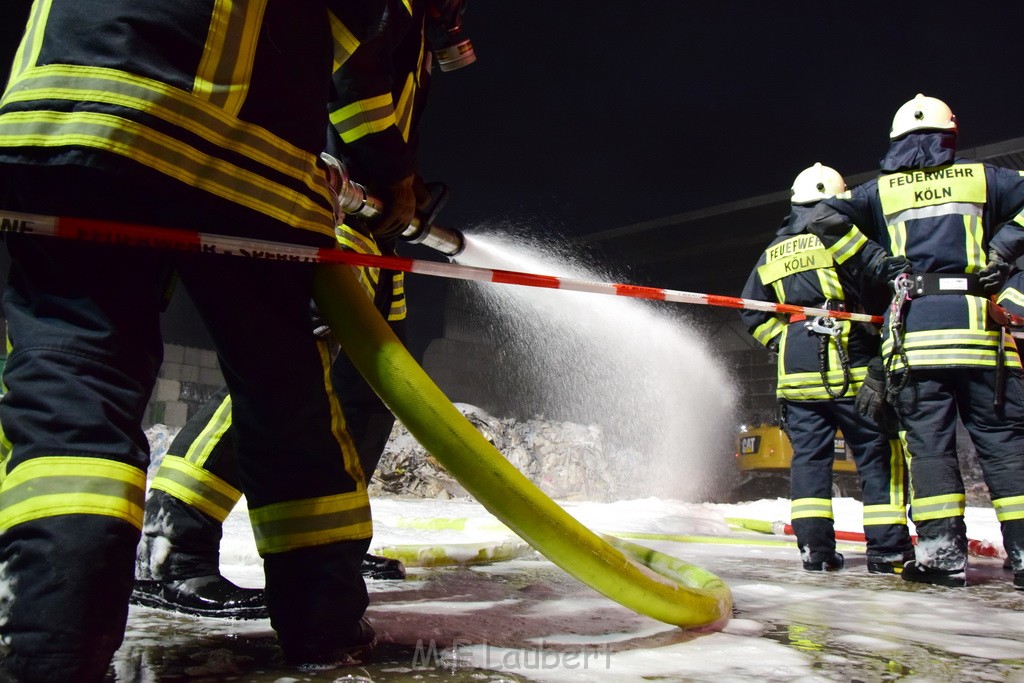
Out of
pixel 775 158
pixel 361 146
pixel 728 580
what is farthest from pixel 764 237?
pixel 361 146

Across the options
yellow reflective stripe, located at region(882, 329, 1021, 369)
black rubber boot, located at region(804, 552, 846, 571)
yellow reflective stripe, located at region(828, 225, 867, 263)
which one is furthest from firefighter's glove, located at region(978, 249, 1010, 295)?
black rubber boot, located at region(804, 552, 846, 571)

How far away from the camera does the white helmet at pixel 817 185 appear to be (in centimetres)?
391

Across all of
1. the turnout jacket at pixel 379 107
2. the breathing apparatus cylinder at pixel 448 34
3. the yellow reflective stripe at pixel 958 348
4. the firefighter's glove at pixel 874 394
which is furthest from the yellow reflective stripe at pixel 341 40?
the firefighter's glove at pixel 874 394

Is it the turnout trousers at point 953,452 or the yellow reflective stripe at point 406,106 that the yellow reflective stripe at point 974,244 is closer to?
the turnout trousers at point 953,452

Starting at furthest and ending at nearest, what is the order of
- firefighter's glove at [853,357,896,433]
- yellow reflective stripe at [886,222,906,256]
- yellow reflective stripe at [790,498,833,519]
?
1. yellow reflective stripe at [790,498,833,519]
2. firefighter's glove at [853,357,896,433]
3. yellow reflective stripe at [886,222,906,256]

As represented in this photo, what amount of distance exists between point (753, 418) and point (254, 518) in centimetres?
1058

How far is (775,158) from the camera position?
1864cm

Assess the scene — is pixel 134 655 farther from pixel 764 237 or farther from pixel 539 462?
pixel 764 237

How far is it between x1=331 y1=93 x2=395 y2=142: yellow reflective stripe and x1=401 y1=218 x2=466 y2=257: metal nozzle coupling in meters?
0.45

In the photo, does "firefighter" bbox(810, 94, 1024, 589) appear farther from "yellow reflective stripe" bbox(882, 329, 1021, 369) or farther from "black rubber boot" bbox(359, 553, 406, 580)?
"black rubber boot" bbox(359, 553, 406, 580)

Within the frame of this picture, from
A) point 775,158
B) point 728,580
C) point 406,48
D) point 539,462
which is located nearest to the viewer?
point 406,48

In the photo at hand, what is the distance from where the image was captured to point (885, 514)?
322 centimetres

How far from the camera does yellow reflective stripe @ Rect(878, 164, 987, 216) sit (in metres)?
2.88

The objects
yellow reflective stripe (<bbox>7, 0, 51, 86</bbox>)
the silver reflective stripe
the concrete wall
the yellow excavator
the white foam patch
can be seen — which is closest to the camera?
yellow reflective stripe (<bbox>7, 0, 51, 86</bbox>)
